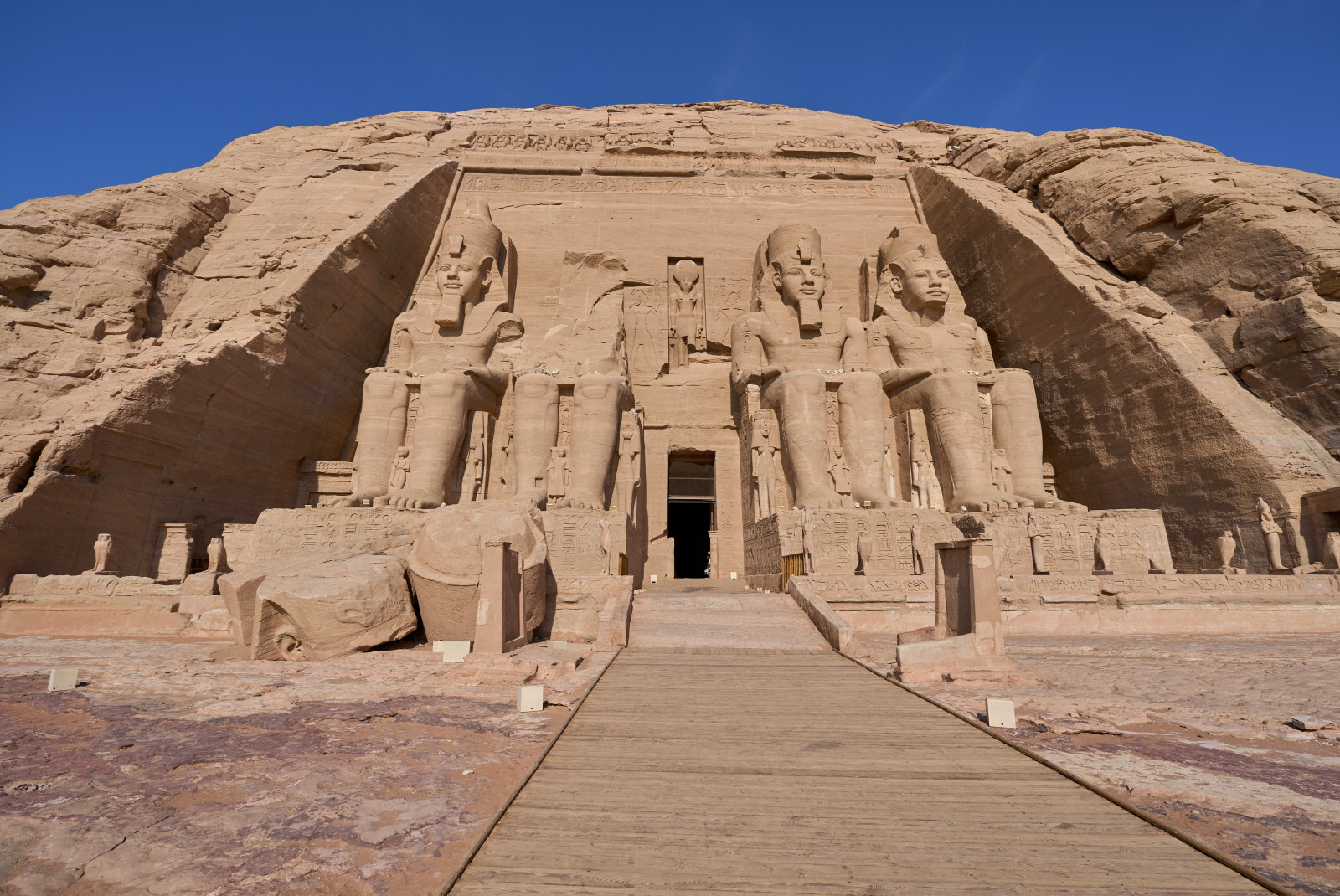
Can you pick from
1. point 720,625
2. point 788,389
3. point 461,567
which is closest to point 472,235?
point 788,389

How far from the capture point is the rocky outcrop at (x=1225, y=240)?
795 cm

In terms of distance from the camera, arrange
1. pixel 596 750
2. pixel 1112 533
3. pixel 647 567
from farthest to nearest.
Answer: pixel 647 567, pixel 1112 533, pixel 596 750

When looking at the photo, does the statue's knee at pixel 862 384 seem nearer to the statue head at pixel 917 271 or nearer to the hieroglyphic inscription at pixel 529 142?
the statue head at pixel 917 271

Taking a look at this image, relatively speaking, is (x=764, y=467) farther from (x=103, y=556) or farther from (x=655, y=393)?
(x=103, y=556)

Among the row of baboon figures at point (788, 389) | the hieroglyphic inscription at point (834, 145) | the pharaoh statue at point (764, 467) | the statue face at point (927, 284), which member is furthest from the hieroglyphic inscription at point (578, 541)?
the hieroglyphic inscription at point (834, 145)

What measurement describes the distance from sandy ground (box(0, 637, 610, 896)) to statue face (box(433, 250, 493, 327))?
655 cm

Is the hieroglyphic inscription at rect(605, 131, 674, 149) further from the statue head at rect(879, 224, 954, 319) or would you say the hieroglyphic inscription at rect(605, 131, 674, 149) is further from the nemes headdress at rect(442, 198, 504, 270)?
the statue head at rect(879, 224, 954, 319)

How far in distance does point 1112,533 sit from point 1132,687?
4652mm

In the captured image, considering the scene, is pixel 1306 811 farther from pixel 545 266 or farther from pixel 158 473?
pixel 545 266

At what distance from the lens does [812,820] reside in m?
2.00

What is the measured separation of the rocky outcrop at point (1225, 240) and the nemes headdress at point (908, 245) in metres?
2.13

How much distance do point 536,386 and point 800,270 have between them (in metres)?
4.10

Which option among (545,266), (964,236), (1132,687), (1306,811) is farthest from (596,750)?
(964,236)

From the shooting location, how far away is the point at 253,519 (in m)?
9.50
